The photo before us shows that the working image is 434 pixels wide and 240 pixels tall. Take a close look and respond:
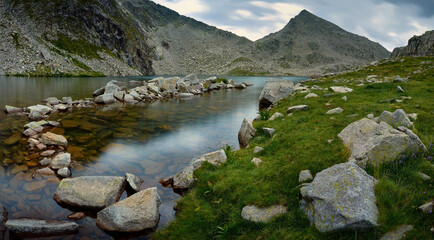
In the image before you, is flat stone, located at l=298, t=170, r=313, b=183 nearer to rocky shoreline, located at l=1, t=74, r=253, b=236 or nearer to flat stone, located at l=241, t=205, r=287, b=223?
flat stone, located at l=241, t=205, r=287, b=223

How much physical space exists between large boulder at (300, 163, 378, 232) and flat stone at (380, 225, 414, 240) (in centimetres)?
30

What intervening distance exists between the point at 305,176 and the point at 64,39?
15649cm

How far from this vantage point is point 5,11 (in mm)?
118375

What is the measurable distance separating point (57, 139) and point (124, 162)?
5.63 meters

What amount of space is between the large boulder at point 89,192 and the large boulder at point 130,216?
3.47 ft

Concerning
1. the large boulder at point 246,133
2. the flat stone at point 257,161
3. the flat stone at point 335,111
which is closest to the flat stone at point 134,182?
the flat stone at point 257,161

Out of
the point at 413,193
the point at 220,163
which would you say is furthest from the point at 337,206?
the point at 220,163

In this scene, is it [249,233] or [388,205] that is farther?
[249,233]

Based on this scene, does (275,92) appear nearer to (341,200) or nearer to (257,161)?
(257,161)

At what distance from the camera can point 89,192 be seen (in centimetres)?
923

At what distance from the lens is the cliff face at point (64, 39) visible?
9394 centimetres

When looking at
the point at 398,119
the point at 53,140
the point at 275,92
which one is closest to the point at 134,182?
the point at 53,140

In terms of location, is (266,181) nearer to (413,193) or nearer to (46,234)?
(413,193)

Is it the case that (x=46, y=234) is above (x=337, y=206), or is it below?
below
